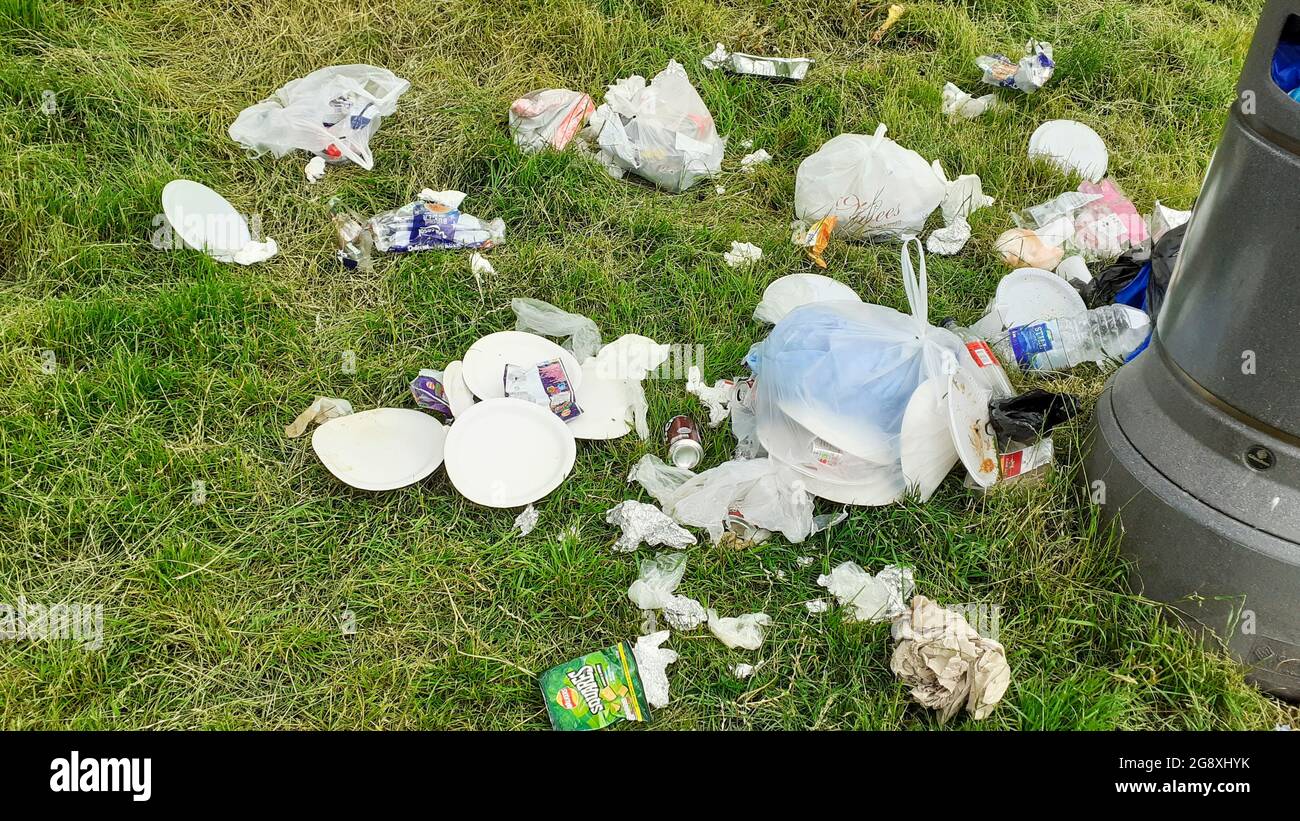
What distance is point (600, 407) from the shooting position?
271 cm

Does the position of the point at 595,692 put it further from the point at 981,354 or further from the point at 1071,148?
the point at 1071,148

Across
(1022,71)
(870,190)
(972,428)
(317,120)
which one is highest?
(1022,71)

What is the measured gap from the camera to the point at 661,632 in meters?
2.22

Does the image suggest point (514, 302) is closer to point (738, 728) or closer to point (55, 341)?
point (55, 341)

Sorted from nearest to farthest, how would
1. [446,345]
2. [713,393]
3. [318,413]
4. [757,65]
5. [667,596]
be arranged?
[667,596] < [318,413] < [713,393] < [446,345] < [757,65]

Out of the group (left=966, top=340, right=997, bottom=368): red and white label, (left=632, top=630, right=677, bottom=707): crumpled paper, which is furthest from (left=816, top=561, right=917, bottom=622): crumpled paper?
(left=966, top=340, right=997, bottom=368): red and white label

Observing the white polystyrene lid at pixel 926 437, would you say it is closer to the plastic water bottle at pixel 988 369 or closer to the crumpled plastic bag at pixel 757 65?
the plastic water bottle at pixel 988 369

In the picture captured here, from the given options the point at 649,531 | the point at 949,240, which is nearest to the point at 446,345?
the point at 649,531

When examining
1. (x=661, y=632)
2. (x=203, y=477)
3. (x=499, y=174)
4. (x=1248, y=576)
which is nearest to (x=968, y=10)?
(x=499, y=174)

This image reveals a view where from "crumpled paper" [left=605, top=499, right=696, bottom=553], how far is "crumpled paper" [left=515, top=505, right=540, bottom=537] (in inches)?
9.0

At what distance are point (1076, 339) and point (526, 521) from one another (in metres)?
1.78

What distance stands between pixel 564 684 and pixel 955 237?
6.98 feet

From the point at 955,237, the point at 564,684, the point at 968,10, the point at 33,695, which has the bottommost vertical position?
the point at 33,695

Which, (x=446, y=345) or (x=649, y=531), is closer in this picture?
(x=649, y=531)
